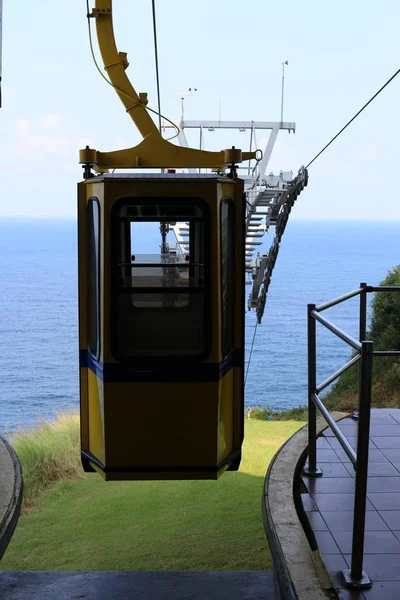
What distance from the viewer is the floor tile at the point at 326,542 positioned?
3.95m

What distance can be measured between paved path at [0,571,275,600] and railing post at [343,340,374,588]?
3.06 m

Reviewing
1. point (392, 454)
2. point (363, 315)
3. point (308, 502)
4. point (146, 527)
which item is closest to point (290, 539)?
point (308, 502)

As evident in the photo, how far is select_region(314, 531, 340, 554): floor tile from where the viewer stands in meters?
3.95

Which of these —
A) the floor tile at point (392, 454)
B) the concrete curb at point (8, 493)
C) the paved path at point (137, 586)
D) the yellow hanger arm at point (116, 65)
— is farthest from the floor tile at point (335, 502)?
the yellow hanger arm at point (116, 65)

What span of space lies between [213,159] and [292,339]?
212ft

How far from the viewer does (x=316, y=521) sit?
4.30 meters

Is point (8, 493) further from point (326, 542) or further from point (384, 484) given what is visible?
point (384, 484)

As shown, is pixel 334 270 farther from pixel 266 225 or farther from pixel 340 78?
pixel 266 225

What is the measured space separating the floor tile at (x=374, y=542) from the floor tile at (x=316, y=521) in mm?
95

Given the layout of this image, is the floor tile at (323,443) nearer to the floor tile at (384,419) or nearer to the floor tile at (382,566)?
the floor tile at (384,419)

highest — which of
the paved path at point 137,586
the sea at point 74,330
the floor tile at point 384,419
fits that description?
the floor tile at point 384,419

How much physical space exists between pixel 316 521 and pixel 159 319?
1.42m

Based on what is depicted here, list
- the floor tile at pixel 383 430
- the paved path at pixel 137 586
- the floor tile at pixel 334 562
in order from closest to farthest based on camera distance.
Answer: the floor tile at pixel 334 562
the floor tile at pixel 383 430
the paved path at pixel 137 586

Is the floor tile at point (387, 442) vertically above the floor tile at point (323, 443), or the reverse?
the floor tile at point (387, 442)
